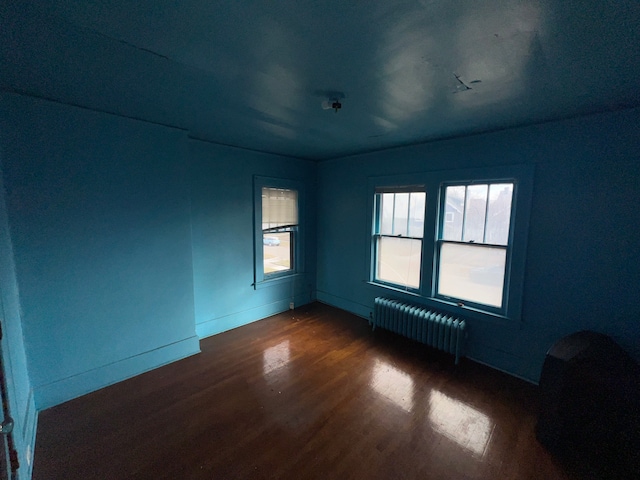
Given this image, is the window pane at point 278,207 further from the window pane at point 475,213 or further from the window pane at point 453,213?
the window pane at point 475,213

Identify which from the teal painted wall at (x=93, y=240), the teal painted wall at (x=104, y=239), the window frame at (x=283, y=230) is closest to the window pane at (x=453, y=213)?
the window frame at (x=283, y=230)

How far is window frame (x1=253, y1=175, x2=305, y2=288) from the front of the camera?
3.94 metres

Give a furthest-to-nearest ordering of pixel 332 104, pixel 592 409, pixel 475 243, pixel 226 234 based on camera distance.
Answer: pixel 226 234, pixel 475 243, pixel 332 104, pixel 592 409

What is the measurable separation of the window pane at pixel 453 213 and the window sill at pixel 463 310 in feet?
2.69

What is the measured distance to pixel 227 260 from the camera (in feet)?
12.1

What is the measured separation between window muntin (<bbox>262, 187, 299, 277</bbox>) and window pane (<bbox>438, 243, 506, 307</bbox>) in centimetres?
243

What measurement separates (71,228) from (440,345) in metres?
4.02

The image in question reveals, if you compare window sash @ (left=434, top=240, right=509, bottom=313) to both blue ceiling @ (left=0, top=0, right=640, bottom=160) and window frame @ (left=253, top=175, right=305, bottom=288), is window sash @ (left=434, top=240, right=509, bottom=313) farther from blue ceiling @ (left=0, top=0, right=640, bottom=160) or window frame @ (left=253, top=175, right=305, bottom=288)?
window frame @ (left=253, top=175, right=305, bottom=288)

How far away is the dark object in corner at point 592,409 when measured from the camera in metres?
1.68

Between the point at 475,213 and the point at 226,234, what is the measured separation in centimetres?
323

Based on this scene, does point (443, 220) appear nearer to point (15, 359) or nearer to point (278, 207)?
point (278, 207)

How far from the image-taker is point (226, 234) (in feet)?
12.0

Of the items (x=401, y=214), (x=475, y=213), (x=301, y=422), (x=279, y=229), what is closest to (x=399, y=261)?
(x=401, y=214)

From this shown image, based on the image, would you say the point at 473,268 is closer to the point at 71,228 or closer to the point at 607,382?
the point at 607,382
